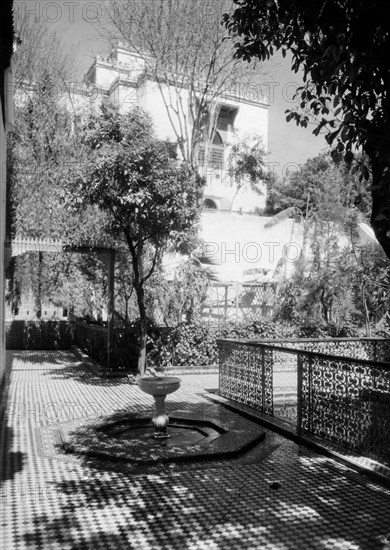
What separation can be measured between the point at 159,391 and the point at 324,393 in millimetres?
1818

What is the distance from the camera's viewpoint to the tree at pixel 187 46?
14.7 meters

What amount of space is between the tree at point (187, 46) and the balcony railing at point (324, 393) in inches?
271

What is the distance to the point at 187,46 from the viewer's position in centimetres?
1511

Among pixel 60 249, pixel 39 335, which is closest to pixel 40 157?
pixel 39 335

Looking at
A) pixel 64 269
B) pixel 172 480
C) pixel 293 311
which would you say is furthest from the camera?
pixel 64 269

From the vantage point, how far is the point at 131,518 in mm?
4055

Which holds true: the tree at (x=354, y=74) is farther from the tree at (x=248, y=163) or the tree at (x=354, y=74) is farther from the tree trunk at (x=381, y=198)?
the tree at (x=248, y=163)

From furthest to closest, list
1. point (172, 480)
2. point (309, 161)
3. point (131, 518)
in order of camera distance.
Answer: point (309, 161), point (172, 480), point (131, 518)

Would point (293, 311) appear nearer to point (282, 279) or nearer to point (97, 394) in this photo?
point (282, 279)

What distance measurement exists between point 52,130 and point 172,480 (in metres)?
15.4

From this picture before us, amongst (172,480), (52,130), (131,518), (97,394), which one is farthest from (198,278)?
(131,518)

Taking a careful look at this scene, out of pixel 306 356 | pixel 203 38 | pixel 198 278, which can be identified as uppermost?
pixel 203 38

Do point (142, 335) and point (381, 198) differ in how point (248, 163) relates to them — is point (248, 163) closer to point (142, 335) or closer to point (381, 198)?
point (142, 335)

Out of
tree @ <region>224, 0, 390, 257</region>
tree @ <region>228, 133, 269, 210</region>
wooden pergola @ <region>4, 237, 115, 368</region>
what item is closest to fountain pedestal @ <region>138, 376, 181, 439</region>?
tree @ <region>224, 0, 390, 257</region>
